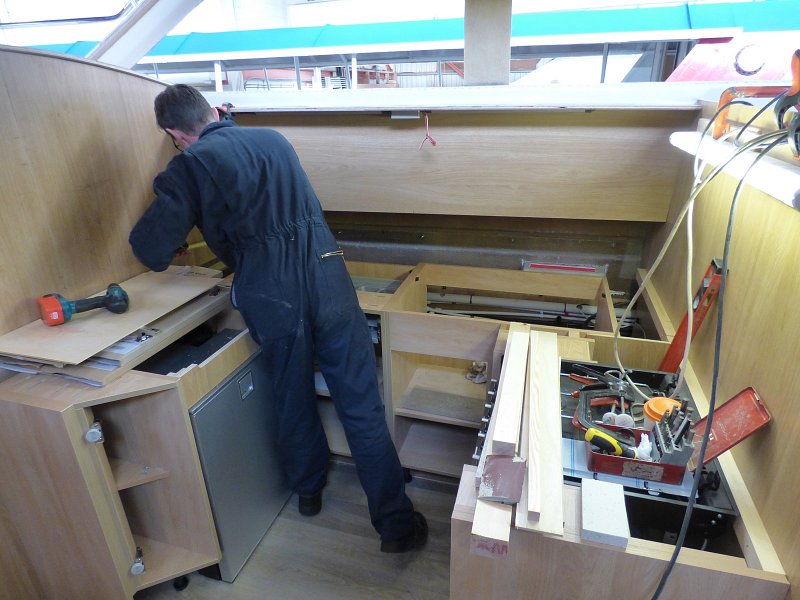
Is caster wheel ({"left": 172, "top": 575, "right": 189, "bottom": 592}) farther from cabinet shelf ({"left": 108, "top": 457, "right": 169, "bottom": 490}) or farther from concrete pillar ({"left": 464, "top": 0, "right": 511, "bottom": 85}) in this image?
concrete pillar ({"left": 464, "top": 0, "right": 511, "bottom": 85})

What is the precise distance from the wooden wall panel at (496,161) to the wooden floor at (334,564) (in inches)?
46.2

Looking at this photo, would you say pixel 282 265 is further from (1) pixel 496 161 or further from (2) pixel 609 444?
(2) pixel 609 444

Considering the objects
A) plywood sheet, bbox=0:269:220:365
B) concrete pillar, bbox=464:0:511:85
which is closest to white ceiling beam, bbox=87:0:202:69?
plywood sheet, bbox=0:269:220:365

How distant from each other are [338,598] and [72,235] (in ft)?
4.42

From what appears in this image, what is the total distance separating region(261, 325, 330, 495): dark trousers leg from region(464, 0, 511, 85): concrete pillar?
1007mm

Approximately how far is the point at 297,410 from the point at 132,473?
1.59ft

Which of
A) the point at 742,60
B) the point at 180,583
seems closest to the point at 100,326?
the point at 180,583

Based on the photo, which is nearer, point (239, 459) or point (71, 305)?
point (71, 305)

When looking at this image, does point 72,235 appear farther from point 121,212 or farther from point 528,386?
point 528,386

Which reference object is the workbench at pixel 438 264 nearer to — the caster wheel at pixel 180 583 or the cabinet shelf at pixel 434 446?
the cabinet shelf at pixel 434 446

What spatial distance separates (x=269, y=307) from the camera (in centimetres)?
133

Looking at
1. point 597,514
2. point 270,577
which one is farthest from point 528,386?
point 270,577

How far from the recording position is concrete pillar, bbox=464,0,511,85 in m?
1.39

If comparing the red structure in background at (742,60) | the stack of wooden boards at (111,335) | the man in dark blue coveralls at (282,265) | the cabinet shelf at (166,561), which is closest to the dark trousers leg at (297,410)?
the man in dark blue coveralls at (282,265)
